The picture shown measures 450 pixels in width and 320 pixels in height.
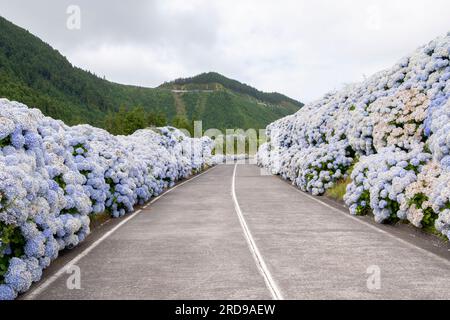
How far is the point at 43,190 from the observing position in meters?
8.41

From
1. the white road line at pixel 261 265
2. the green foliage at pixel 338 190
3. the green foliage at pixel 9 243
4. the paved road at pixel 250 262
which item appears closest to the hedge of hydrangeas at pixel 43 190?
the green foliage at pixel 9 243

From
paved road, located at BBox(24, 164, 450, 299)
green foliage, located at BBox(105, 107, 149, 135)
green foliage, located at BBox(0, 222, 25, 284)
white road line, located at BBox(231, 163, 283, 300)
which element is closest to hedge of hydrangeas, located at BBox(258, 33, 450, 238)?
paved road, located at BBox(24, 164, 450, 299)

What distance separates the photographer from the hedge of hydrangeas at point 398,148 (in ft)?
37.8

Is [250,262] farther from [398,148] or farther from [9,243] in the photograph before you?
[398,148]

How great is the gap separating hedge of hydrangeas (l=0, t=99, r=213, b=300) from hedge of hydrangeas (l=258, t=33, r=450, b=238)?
747 cm

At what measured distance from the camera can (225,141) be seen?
388 ft

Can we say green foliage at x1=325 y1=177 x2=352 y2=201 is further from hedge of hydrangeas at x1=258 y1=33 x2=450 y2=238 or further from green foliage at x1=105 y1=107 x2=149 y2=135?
green foliage at x1=105 y1=107 x2=149 y2=135

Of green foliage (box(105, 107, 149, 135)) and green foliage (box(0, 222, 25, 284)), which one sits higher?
green foliage (box(105, 107, 149, 135))

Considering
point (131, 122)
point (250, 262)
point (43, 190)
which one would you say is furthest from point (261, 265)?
point (131, 122)

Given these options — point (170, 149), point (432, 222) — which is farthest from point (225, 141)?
point (432, 222)

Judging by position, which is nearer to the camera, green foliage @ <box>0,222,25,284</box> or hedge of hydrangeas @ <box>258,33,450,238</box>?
green foliage @ <box>0,222,25,284</box>

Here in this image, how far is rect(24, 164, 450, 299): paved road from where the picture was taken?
22.9 ft

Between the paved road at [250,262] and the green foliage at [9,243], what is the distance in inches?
23.1
